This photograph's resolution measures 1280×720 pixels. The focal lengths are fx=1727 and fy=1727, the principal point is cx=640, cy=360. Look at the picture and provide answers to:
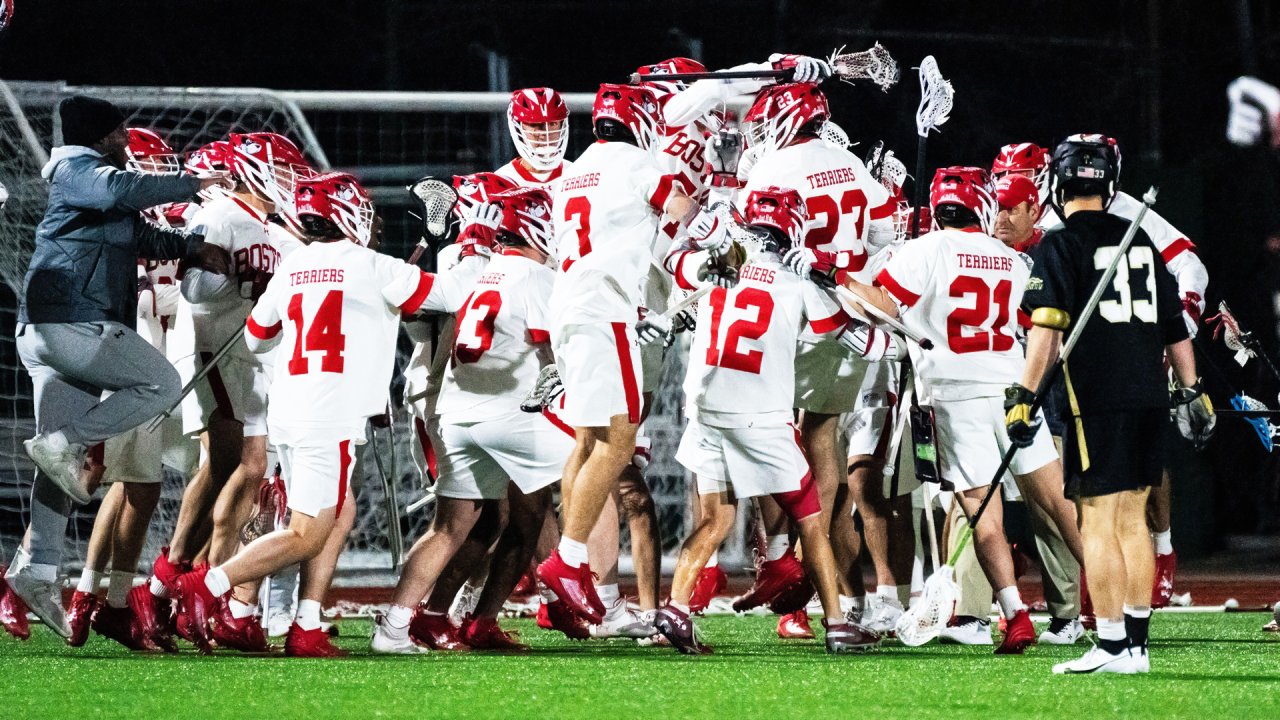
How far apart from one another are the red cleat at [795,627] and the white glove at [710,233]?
1.81 meters

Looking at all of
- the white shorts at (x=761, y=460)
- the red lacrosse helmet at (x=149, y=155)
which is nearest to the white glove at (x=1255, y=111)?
the white shorts at (x=761, y=460)

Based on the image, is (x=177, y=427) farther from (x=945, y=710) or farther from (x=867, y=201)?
(x=945, y=710)

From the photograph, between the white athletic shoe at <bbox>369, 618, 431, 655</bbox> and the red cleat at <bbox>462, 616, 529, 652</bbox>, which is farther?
the red cleat at <bbox>462, 616, 529, 652</bbox>

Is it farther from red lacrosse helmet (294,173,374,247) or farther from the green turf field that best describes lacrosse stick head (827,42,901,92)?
the green turf field

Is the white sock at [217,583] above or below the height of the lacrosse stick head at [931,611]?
above

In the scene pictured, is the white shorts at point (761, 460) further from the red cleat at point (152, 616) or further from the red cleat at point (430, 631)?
the red cleat at point (152, 616)

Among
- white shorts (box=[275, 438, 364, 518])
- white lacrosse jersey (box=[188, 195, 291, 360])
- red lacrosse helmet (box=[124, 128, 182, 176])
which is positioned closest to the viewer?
white shorts (box=[275, 438, 364, 518])

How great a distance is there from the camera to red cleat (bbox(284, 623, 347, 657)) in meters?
6.18

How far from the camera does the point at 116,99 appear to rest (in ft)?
30.3

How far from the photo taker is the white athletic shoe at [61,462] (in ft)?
20.2

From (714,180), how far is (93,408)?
103 inches

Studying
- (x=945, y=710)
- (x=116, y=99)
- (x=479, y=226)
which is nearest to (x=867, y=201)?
(x=479, y=226)

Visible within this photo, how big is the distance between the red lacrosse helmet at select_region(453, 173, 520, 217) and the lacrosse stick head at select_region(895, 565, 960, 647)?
2.22 metres

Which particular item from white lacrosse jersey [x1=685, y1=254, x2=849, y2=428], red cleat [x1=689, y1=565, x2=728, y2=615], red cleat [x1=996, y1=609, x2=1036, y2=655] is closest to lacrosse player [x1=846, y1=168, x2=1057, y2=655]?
red cleat [x1=996, y1=609, x2=1036, y2=655]
